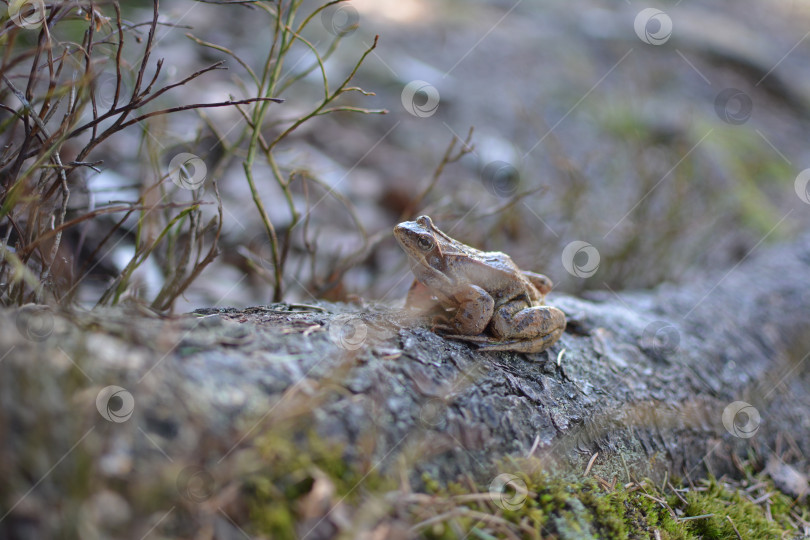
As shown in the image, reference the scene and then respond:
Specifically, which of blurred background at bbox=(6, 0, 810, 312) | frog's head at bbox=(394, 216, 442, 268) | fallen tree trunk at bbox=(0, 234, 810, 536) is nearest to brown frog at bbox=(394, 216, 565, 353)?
frog's head at bbox=(394, 216, 442, 268)

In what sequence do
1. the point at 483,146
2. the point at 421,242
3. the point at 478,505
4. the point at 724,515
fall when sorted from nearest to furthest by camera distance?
the point at 478,505
the point at 724,515
the point at 421,242
the point at 483,146

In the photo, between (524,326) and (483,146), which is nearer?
(524,326)

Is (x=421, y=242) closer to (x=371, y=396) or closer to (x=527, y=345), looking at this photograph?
(x=527, y=345)

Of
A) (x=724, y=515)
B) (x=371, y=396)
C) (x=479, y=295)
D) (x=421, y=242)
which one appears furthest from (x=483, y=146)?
(x=371, y=396)

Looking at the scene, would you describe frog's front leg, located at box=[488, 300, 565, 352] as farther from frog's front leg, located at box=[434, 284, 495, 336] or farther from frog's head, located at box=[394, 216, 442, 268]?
frog's head, located at box=[394, 216, 442, 268]

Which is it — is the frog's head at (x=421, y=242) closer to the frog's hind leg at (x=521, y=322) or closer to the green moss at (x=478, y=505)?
the frog's hind leg at (x=521, y=322)

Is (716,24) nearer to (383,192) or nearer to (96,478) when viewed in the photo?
(383,192)

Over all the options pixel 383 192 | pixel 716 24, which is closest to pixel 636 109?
pixel 383 192
